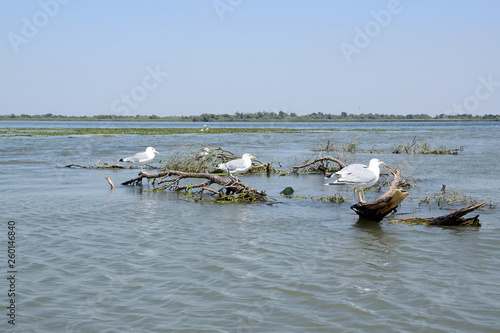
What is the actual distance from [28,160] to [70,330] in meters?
22.0

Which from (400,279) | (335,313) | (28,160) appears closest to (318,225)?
(400,279)

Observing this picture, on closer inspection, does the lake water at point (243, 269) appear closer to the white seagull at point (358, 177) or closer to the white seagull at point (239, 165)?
the white seagull at point (358, 177)

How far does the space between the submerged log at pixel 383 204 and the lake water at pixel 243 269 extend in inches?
9.7

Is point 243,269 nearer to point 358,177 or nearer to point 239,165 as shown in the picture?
point 358,177

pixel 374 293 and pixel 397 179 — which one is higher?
pixel 397 179

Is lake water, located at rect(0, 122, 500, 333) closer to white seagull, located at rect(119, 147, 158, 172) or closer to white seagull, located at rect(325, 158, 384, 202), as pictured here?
white seagull, located at rect(325, 158, 384, 202)

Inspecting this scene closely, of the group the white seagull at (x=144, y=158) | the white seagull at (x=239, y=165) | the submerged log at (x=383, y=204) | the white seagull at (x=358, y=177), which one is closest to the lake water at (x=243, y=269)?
Answer: the submerged log at (x=383, y=204)

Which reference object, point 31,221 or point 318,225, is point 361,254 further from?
point 31,221

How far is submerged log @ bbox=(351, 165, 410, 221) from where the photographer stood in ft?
30.5

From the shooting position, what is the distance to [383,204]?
9.53 metres

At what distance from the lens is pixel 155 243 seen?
8.30m

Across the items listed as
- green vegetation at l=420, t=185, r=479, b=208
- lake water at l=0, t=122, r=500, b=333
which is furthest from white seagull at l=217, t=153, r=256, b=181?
green vegetation at l=420, t=185, r=479, b=208

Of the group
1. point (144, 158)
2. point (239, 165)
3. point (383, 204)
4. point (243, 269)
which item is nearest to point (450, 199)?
point (383, 204)

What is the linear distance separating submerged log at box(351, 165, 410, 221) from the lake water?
0.25 m
